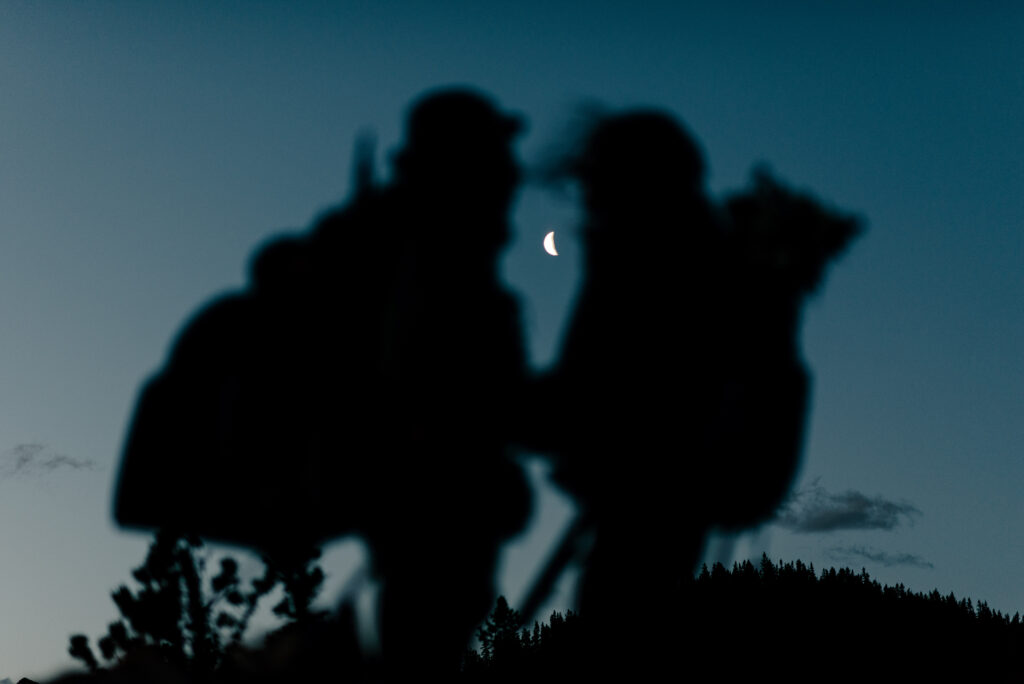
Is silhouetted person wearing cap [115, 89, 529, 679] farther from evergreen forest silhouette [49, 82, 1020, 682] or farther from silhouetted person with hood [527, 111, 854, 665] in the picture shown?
silhouetted person with hood [527, 111, 854, 665]

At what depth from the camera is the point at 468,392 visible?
285 centimetres

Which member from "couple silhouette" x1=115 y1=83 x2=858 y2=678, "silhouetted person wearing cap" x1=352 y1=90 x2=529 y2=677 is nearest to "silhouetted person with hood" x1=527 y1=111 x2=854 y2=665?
"couple silhouette" x1=115 y1=83 x2=858 y2=678

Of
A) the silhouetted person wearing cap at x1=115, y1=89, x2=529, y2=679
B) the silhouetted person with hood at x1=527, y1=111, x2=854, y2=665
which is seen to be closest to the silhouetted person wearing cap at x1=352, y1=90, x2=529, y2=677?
the silhouetted person wearing cap at x1=115, y1=89, x2=529, y2=679

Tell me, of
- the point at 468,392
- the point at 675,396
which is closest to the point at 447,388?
the point at 468,392

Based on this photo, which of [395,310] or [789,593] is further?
[789,593]

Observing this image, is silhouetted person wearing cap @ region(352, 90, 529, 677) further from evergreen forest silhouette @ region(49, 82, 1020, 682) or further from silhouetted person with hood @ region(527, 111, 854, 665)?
silhouetted person with hood @ region(527, 111, 854, 665)

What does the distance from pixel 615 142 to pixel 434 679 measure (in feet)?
5.78

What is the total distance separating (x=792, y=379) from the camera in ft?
9.33

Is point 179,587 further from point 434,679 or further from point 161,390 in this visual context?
point 434,679

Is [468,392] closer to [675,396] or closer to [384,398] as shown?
[384,398]

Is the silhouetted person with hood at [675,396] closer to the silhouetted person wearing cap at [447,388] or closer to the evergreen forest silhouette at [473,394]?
the evergreen forest silhouette at [473,394]

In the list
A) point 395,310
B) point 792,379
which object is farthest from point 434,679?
point 792,379

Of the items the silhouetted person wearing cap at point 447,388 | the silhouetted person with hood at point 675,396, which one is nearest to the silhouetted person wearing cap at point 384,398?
the silhouetted person wearing cap at point 447,388

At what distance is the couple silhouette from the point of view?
109 inches
